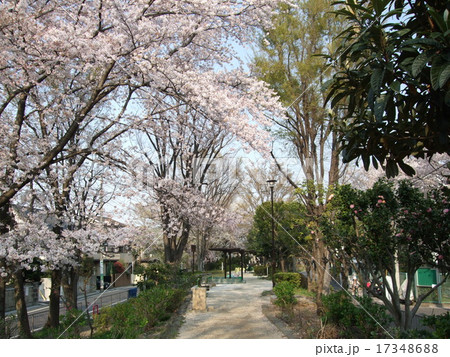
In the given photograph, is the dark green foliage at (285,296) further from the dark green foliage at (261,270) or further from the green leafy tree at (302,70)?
the dark green foliage at (261,270)

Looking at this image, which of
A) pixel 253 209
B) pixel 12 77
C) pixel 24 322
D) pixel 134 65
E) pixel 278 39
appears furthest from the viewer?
pixel 253 209

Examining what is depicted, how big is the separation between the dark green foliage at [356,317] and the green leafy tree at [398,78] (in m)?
1.87

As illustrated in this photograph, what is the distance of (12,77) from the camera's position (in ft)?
20.9

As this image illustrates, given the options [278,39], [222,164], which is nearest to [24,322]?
[278,39]

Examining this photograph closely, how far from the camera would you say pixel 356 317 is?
18.3 ft

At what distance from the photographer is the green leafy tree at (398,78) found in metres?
3.01

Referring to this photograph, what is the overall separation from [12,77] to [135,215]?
6194 mm

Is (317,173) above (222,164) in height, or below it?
below

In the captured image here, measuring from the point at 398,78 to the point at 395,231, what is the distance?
250cm

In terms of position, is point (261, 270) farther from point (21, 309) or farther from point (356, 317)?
point (356, 317)

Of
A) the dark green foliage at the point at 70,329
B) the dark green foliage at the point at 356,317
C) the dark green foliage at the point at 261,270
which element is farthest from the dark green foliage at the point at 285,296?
the dark green foliage at the point at 261,270

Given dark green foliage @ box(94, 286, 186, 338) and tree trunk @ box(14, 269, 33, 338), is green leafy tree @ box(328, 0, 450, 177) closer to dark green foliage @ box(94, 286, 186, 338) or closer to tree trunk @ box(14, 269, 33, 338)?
dark green foliage @ box(94, 286, 186, 338)

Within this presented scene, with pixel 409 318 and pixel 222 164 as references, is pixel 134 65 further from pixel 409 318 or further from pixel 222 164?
pixel 222 164

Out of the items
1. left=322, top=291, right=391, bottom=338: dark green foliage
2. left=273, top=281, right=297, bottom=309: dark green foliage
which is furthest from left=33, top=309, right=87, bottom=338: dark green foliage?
left=273, top=281, right=297, bottom=309: dark green foliage
